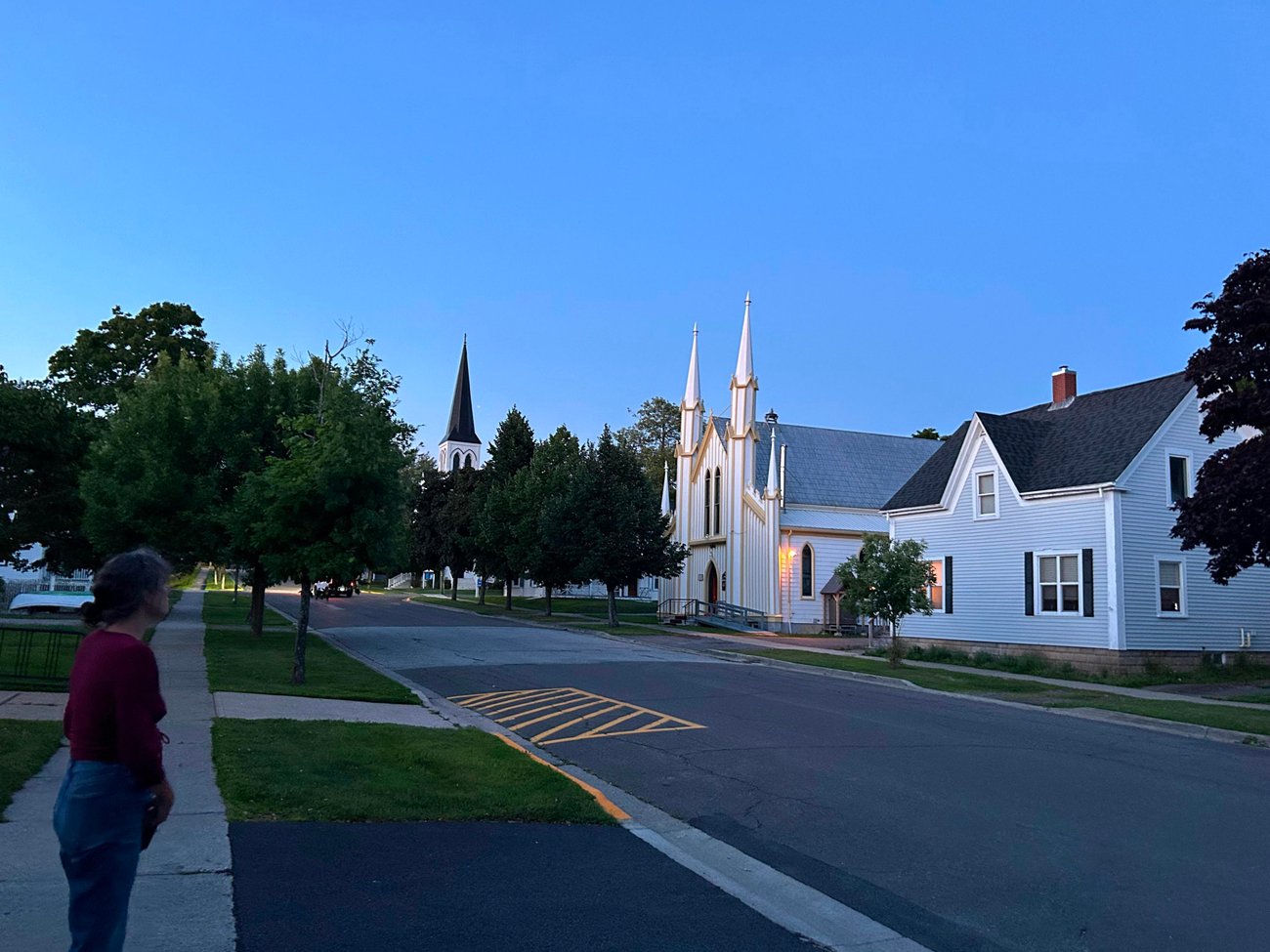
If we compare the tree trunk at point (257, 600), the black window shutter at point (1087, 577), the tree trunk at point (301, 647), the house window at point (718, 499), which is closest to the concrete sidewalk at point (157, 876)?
the tree trunk at point (301, 647)

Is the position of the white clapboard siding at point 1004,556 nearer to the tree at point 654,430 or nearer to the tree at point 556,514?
the tree at point 556,514

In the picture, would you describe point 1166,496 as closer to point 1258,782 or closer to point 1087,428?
point 1087,428

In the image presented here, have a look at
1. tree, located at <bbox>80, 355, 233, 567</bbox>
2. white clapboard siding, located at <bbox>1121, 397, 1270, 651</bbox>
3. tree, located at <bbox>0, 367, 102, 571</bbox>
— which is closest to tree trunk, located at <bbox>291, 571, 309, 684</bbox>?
tree, located at <bbox>80, 355, 233, 567</bbox>

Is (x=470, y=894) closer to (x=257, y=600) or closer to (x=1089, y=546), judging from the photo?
(x=1089, y=546)

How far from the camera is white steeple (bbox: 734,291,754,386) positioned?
1884 inches

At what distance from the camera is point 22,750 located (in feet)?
32.4

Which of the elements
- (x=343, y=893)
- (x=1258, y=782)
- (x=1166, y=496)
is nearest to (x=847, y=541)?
(x=1166, y=496)

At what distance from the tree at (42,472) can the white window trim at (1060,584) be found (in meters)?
26.1

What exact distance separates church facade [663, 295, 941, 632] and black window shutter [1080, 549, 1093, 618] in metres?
16.1

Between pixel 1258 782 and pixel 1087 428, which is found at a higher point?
pixel 1087 428

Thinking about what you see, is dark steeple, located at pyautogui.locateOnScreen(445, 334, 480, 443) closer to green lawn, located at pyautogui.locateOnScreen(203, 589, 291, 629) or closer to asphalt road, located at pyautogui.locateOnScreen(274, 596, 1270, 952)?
green lawn, located at pyautogui.locateOnScreen(203, 589, 291, 629)

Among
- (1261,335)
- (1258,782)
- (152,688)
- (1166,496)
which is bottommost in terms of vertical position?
(1258,782)

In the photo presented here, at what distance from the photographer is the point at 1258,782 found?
11414 millimetres

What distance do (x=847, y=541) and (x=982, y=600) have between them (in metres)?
17.4
